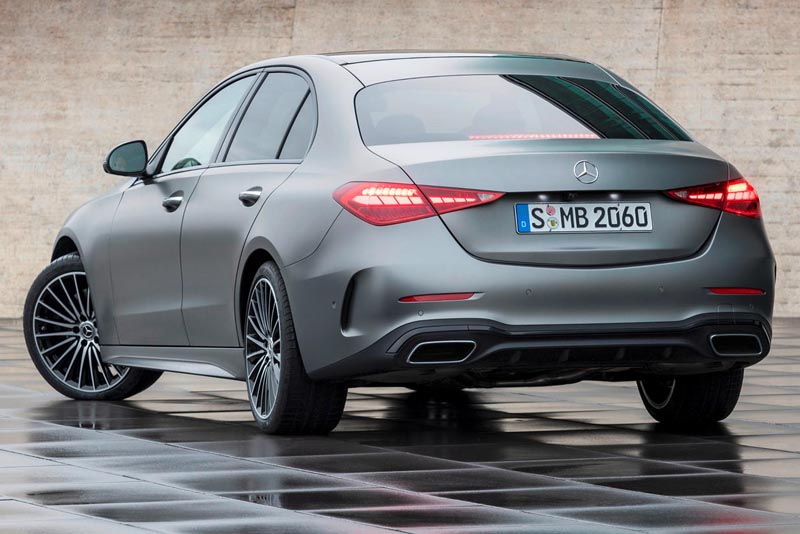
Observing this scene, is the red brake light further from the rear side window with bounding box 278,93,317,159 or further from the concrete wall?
the concrete wall

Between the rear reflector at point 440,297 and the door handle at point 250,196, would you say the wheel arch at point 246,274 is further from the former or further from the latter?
the rear reflector at point 440,297

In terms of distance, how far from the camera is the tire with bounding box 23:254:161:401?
9883 mm

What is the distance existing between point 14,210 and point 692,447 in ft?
43.6

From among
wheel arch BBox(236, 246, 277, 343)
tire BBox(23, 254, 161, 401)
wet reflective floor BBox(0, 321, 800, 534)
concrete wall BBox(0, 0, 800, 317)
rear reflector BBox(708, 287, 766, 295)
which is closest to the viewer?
wet reflective floor BBox(0, 321, 800, 534)

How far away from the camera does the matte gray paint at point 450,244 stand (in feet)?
23.2

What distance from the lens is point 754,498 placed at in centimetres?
607

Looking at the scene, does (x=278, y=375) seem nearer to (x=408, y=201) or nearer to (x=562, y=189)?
(x=408, y=201)

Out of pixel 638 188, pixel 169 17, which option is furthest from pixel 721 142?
pixel 638 188

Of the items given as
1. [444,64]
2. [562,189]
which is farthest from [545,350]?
[444,64]

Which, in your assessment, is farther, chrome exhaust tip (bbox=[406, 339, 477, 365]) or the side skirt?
the side skirt

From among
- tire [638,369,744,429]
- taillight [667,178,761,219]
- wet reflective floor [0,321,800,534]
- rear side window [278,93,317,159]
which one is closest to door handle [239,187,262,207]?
rear side window [278,93,317,159]

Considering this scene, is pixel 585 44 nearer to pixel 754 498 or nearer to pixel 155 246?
pixel 155 246

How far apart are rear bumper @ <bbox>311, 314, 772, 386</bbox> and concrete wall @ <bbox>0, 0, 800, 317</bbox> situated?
39.9ft

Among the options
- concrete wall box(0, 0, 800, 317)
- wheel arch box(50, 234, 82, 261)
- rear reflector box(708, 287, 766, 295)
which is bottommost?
rear reflector box(708, 287, 766, 295)
